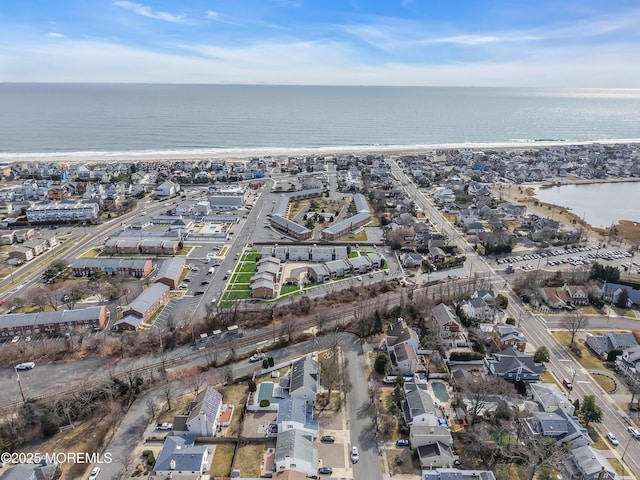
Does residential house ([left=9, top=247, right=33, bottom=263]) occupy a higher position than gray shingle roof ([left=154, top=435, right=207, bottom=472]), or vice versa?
residential house ([left=9, top=247, right=33, bottom=263])

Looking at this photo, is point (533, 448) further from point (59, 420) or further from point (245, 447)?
point (59, 420)

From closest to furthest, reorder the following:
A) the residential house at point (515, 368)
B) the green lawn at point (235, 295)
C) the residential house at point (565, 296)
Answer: the residential house at point (515, 368), the residential house at point (565, 296), the green lawn at point (235, 295)

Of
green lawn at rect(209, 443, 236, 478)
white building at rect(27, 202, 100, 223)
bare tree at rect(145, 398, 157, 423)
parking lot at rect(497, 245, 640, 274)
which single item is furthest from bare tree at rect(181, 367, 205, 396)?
white building at rect(27, 202, 100, 223)

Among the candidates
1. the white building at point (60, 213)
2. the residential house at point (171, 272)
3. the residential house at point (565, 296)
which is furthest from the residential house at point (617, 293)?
the white building at point (60, 213)

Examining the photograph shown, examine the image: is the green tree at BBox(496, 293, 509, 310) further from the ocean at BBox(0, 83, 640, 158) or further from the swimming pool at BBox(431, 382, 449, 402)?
the ocean at BBox(0, 83, 640, 158)

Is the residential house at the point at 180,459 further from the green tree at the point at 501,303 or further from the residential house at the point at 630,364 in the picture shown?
the residential house at the point at 630,364

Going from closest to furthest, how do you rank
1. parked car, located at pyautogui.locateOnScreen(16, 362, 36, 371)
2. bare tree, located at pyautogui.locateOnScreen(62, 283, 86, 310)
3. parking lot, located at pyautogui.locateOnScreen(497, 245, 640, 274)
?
parked car, located at pyautogui.locateOnScreen(16, 362, 36, 371) < bare tree, located at pyautogui.locateOnScreen(62, 283, 86, 310) < parking lot, located at pyautogui.locateOnScreen(497, 245, 640, 274)

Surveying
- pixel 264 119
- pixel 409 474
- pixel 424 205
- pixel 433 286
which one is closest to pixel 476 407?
pixel 409 474
